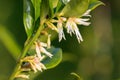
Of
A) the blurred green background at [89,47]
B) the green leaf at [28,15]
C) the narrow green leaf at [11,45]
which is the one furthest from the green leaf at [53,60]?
the blurred green background at [89,47]

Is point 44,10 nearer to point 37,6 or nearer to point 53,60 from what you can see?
point 37,6

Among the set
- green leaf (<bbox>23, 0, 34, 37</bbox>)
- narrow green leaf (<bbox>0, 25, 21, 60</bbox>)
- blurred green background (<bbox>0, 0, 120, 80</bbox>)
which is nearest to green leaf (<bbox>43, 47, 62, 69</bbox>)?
green leaf (<bbox>23, 0, 34, 37</bbox>)

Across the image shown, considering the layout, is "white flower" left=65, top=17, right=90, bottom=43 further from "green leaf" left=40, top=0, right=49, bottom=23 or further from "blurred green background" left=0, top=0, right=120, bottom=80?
"blurred green background" left=0, top=0, right=120, bottom=80

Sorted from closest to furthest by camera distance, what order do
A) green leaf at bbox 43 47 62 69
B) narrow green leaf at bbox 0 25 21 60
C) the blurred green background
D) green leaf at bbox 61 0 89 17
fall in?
green leaf at bbox 61 0 89 17, green leaf at bbox 43 47 62 69, narrow green leaf at bbox 0 25 21 60, the blurred green background

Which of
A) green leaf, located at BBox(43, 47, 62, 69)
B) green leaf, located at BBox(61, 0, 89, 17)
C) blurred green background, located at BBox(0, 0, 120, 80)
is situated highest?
green leaf, located at BBox(61, 0, 89, 17)

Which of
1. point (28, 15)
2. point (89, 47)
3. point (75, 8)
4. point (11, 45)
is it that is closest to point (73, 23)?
point (75, 8)

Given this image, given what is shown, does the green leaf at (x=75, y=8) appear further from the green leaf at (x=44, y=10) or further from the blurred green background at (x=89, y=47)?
the blurred green background at (x=89, y=47)

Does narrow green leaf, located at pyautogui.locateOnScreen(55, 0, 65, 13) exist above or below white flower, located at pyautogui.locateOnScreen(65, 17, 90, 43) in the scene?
above
